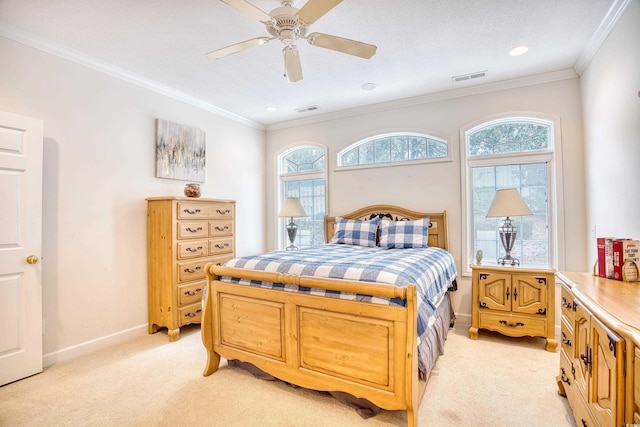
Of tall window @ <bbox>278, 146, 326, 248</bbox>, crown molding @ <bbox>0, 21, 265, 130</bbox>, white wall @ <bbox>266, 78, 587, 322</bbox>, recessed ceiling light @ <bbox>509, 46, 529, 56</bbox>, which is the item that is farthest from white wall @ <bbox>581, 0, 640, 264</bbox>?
crown molding @ <bbox>0, 21, 265, 130</bbox>

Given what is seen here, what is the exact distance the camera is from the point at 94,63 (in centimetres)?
301

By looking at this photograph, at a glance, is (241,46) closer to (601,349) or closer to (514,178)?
(601,349)

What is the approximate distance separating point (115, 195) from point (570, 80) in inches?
198

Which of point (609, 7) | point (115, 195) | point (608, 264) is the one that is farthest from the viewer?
point (115, 195)

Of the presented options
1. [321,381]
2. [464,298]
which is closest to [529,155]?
[464,298]

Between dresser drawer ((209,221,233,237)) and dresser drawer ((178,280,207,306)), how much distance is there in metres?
0.58

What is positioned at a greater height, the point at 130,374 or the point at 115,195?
the point at 115,195

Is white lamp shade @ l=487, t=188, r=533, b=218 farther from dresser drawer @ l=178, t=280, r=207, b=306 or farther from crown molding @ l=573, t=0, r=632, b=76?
dresser drawer @ l=178, t=280, r=207, b=306

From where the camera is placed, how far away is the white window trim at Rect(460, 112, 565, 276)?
3.34 m

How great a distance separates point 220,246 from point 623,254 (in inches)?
142

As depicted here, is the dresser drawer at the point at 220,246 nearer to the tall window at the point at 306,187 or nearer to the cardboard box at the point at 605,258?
the tall window at the point at 306,187

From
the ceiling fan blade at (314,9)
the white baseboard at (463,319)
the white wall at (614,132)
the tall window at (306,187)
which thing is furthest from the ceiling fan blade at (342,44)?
the white baseboard at (463,319)

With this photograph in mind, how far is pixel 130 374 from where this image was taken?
8.20 ft

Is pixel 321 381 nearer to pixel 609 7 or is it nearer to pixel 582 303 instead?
pixel 582 303
